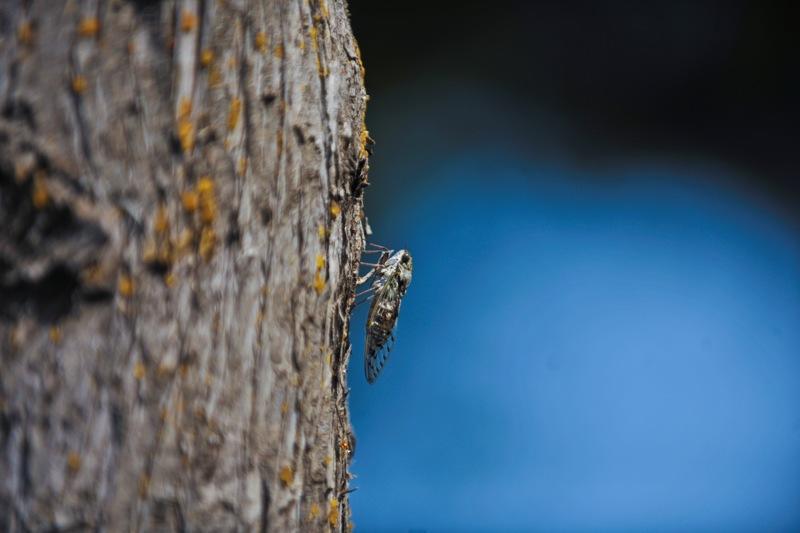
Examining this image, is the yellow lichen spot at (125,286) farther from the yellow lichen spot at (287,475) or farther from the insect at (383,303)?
the insect at (383,303)

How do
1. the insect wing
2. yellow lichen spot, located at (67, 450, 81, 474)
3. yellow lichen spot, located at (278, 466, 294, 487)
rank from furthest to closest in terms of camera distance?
the insect wing → yellow lichen spot, located at (278, 466, 294, 487) → yellow lichen spot, located at (67, 450, 81, 474)

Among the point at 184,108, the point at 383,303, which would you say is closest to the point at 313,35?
the point at 184,108

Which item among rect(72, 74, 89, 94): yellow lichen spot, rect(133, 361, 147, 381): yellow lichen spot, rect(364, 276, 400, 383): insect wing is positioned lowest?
rect(133, 361, 147, 381): yellow lichen spot

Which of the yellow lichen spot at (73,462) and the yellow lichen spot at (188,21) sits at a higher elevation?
the yellow lichen spot at (188,21)

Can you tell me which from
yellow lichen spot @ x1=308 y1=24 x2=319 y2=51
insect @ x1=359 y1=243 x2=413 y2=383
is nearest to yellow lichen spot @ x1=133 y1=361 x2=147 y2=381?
yellow lichen spot @ x1=308 y1=24 x2=319 y2=51

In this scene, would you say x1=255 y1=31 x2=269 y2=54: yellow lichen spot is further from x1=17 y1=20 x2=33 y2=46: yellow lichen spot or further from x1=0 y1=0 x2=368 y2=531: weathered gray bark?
x1=17 y1=20 x2=33 y2=46: yellow lichen spot

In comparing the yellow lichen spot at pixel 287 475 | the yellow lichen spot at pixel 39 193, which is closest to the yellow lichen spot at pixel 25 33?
the yellow lichen spot at pixel 39 193

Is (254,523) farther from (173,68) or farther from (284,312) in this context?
(173,68)
